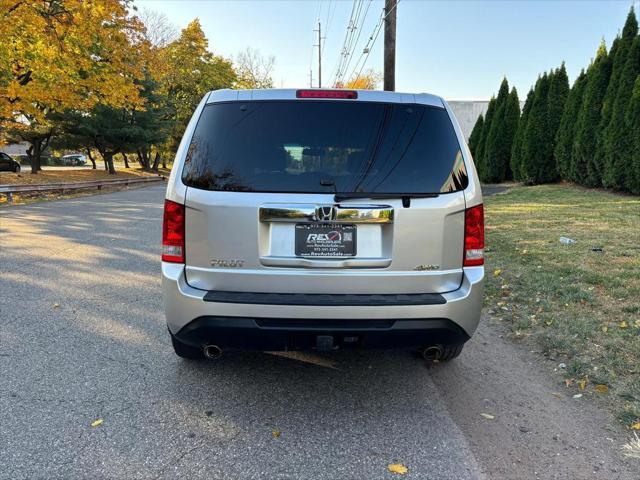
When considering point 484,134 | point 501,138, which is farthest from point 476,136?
point 501,138

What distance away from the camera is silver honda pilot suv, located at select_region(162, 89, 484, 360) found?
262cm

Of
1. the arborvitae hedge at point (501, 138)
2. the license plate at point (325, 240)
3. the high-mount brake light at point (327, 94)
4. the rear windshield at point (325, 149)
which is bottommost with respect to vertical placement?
the license plate at point (325, 240)

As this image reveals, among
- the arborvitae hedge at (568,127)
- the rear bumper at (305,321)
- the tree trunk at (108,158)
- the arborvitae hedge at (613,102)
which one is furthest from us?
the tree trunk at (108,158)

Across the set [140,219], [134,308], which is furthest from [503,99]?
[134,308]

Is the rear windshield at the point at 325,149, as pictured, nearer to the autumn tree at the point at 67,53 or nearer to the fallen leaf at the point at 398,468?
the fallen leaf at the point at 398,468

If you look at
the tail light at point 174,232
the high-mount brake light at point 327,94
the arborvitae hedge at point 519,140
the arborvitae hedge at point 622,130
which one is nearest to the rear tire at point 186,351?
the tail light at point 174,232

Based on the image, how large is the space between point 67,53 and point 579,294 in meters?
16.3

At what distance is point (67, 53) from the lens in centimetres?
1495

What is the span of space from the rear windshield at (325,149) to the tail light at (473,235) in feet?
0.60

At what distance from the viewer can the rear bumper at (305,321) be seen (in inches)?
102

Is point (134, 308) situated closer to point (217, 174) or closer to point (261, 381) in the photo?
point (261, 381)

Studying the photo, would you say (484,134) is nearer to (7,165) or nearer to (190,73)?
(190,73)

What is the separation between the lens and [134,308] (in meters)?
4.75

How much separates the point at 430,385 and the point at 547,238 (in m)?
5.33
